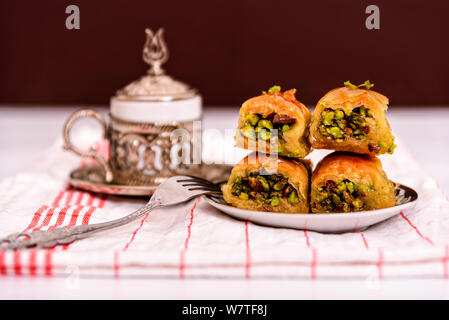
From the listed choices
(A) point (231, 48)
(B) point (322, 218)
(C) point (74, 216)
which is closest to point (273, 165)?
(B) point (322, 218)

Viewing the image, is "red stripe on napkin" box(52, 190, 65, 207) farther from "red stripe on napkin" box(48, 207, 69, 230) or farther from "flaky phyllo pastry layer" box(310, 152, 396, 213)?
"flaky phyllo pastry layer" box(310, 152, 396, 213)

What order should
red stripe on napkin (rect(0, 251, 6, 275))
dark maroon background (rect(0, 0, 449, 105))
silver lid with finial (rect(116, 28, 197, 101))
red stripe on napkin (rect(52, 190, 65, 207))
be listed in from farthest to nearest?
dark maroon background (rect(0, 0, 449, 105)) < silver lid with finial (rect(116, 28, 197, 101)) < red stripe on napkin (rect(52, 190, 65, 207)) < red stripe on napkin (rect(0, 251, 6, 275))

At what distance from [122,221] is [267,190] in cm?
25

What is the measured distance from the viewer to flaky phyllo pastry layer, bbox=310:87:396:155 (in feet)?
3.17

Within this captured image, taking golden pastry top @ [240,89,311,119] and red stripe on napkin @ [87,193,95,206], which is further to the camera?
red stripe on napkin @ [87,193,95,206]

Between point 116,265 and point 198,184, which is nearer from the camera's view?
point 116,265

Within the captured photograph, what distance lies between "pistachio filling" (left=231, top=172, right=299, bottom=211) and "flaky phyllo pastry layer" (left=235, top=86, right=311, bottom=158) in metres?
0.05

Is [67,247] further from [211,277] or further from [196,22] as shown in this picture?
[196,22]

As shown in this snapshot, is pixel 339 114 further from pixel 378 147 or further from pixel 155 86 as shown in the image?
pixel 155 86

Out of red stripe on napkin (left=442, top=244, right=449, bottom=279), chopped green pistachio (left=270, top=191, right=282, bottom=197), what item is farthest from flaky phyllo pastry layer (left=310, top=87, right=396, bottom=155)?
red stripe on napkin (left=442, top=244, right=449, bottom=279)

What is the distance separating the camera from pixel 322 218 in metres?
0.90

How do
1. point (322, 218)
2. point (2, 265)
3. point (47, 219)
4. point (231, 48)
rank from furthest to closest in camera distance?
point (231, 48) < point (47, 219) < point (322, 218) < point (2, 265)

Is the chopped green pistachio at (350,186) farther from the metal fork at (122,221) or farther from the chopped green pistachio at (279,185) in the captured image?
the metal fork at (122,221)
